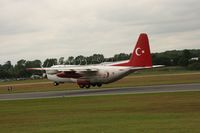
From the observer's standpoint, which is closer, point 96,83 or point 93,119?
point 93,119

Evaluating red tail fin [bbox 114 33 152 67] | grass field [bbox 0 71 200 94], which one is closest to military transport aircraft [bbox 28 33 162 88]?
red tail fin [bbox 114 33 152 67]

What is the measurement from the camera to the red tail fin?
6525 centimetres

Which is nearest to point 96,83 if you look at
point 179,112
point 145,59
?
point 145,59

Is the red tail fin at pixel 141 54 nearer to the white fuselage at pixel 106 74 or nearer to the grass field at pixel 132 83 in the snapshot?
the white fuselage at pixel 106 74

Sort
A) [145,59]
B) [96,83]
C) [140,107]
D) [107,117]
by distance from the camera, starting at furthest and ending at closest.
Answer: [96,83] → [145,59] → [140,107] → [107,117]

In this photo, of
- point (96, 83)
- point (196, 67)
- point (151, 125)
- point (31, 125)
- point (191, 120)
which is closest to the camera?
point (151, 125)

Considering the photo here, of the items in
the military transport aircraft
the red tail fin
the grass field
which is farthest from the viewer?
the grass field

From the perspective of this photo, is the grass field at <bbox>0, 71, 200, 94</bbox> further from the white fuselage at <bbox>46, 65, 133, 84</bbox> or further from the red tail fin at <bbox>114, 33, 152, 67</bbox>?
the red tail fin at <bbox>114, 33, 152, 67</bbox>

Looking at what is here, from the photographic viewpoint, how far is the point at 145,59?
214ft

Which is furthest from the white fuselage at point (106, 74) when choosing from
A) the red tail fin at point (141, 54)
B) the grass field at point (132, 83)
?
the grass field at point (132, 83)

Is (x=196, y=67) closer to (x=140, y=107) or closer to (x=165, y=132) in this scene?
(x=140, y=107)

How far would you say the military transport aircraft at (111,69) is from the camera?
2574 inches

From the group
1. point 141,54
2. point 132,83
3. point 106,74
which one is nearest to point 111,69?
point 106,74

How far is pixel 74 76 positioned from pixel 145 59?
11.0m
